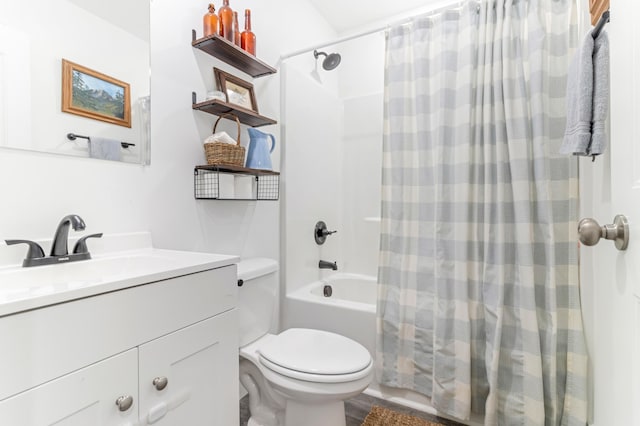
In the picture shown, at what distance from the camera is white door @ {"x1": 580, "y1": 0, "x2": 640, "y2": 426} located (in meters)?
0.56

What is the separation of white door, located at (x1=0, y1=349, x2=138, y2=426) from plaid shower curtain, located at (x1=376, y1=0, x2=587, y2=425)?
128cm

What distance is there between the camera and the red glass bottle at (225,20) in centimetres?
142

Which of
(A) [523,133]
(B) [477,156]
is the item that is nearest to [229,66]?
(B) [477,156]

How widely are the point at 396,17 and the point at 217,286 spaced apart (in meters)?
2.61

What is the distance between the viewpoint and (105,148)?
42.7 inches

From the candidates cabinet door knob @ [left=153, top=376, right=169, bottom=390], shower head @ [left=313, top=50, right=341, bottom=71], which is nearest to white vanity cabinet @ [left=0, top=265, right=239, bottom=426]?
cabinet door knob @ [left=153, top=376, right=169, bottom=390]

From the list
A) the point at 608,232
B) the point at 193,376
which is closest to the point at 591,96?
Answer: the point at 608,232

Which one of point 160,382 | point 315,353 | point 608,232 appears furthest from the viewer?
point 315,353

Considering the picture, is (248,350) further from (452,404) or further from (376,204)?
(376,204)

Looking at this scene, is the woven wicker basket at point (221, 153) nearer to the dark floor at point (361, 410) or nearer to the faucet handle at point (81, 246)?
the faucet handle at point (81, 246)

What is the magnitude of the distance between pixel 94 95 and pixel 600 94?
1556mm

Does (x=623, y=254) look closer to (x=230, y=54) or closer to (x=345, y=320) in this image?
(x=345, y=320)

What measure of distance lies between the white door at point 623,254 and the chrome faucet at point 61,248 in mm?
1330

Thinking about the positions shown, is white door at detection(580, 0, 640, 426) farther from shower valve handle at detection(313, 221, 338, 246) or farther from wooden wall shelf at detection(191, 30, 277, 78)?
shower valve handle at detection(313, 221, 338, 246)
